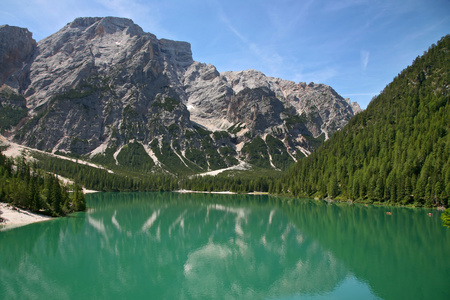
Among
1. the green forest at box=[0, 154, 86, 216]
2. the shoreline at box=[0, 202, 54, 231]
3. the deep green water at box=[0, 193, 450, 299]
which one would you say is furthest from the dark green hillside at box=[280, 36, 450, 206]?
the shoreline at box=[0, 202, 54, 231]

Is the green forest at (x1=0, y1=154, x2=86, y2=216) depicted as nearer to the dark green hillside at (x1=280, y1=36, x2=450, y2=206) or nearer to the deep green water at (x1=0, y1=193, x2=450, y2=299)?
the deep green water at (x1=0, y1=193, x2=450, y2=299)

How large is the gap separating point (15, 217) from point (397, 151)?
283 feet

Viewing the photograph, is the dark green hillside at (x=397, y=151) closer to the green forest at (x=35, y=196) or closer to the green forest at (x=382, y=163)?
the green forest at (x=382, y=163)

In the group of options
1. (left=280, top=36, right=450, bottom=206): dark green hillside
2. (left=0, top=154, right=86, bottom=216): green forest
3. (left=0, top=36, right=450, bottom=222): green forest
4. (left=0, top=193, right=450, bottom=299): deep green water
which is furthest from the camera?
(left=280, top=36, right=450, bottom=206): dark green hillside

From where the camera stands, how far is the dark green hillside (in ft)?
223

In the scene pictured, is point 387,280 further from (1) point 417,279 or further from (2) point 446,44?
(2) point 446,44

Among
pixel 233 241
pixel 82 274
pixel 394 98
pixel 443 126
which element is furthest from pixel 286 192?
pixel 82 274

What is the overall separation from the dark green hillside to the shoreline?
75.3m

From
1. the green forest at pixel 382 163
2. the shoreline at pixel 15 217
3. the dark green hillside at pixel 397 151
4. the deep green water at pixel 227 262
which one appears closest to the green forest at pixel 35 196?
the green forest at pixel 382 163

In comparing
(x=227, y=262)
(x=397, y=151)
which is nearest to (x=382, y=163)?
(x=397, y=151)

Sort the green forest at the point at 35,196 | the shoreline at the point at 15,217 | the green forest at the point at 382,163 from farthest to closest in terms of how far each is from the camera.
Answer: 1. the green forest at the point at 382,163
2. the green forest at the point at 35,196
3. the shoreline at the point at 15,217

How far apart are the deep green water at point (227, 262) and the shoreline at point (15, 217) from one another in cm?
358

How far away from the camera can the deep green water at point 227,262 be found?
20.4 m

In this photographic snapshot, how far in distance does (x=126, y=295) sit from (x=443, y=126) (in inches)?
3343
